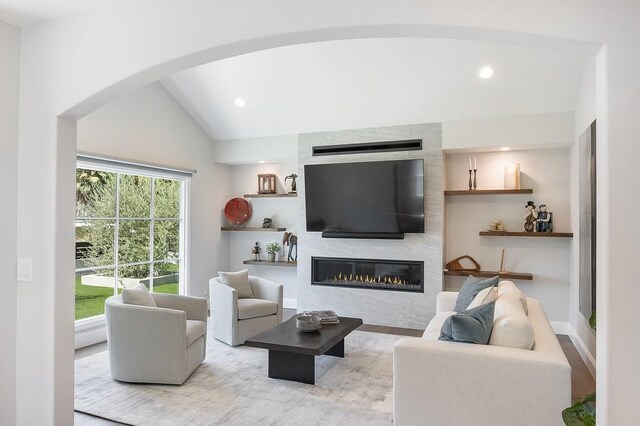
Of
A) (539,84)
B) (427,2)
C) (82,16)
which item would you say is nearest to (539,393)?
(427,2)

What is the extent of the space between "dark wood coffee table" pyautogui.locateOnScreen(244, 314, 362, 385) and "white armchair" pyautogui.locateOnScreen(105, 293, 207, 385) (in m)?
0.56

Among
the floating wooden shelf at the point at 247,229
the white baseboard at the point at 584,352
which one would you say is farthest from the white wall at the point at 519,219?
the floating wooden shelf at the point at 247,229

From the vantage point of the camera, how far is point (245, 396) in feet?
11.4

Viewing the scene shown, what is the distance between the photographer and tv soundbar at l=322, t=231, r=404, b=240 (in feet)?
18.8

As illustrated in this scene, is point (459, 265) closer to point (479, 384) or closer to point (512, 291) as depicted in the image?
point (512, 291)

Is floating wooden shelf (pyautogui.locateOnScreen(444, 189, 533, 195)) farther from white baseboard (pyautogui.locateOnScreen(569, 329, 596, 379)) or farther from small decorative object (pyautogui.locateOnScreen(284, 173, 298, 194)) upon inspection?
small decorative object (pyautogui.locateOnScreen(284, 173, 298, 194))

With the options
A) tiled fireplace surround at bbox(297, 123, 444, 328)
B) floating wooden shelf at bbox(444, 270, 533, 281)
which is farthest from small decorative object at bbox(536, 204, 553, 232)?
tiled fireplace surround at bbox(297, 123, 444, 328)

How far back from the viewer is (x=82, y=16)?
250 centimetres

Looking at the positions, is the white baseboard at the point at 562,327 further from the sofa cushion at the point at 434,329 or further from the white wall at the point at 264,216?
the white wall at the point at 264,216

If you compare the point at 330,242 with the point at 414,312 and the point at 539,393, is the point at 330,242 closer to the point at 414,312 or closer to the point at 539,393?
the point at 414,312

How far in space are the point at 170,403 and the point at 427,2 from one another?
310 cm

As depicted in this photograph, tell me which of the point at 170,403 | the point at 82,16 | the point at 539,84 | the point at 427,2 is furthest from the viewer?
the point at 539,84

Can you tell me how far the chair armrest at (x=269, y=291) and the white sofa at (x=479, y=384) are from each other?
2633mm

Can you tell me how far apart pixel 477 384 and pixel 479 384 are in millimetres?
10
